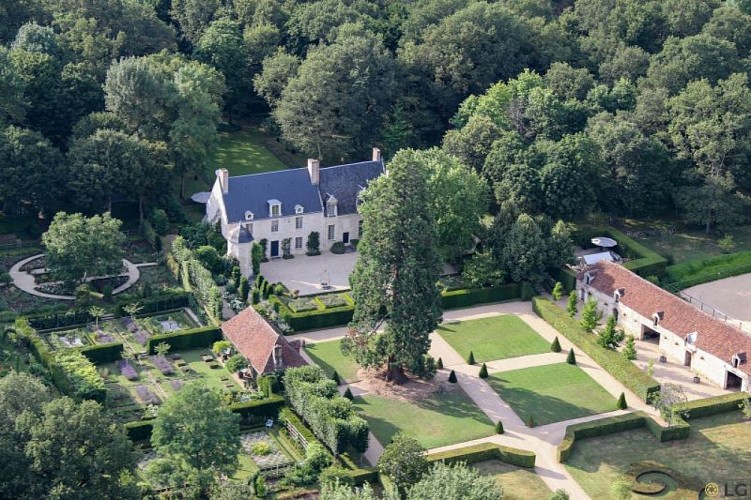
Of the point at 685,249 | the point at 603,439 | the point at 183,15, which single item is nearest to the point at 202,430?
the point at 603,439

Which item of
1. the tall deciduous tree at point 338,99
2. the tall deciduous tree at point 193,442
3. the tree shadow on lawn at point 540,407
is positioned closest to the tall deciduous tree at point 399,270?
the tree shadow on lawn at point 540,407

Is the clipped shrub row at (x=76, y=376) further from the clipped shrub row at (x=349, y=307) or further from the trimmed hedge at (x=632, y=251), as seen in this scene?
the trimmed hedge at (x=632, y=251)

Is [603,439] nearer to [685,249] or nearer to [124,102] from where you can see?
[685,249]

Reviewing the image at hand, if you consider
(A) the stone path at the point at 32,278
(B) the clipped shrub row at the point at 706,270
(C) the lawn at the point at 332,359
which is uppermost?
(A) the stone path at the point at 32,278

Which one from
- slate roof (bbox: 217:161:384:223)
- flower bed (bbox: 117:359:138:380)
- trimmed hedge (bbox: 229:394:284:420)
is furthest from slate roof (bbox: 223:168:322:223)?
trimmed hedge (bbox: 229:394:284:420)

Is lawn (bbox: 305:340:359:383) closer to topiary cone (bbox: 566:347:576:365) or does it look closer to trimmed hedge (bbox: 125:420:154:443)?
trimmed hedge (bbox: 125:420:154:443)

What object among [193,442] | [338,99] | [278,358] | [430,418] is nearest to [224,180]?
[338,99]

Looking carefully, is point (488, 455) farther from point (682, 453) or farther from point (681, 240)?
point (681, 240)
